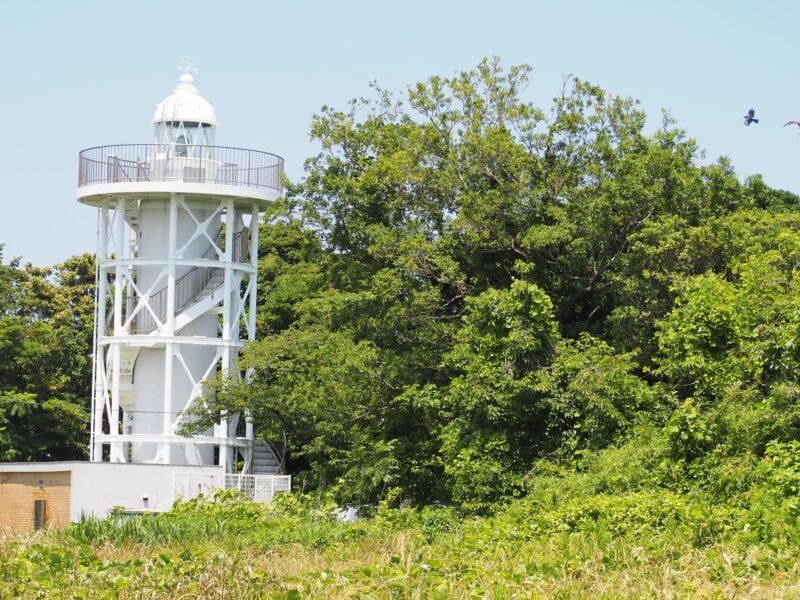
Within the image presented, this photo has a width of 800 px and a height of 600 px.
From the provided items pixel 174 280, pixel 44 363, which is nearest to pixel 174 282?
pixel 174 280

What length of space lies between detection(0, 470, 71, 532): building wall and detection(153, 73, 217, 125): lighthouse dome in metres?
10.3

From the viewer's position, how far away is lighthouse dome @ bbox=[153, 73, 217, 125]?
36.3 meters

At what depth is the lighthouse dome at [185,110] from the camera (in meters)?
36.3

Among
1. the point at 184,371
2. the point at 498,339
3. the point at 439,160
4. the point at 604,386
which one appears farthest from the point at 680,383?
the point at 184,371

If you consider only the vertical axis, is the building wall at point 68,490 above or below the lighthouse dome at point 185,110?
below

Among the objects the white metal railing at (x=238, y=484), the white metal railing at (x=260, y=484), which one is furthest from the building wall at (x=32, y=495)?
the white metal railing at (x=260, y=484)

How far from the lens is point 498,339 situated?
27000mm

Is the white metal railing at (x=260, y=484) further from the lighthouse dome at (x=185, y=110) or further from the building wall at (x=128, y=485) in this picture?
the lighthouse dome at (x=185, y=110)

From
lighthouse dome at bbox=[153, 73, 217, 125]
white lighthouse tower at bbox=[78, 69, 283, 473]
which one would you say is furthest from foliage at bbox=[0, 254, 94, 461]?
lighthouse dome at bbox=[153, 73, 217, 125]

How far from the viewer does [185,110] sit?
36.3 metres

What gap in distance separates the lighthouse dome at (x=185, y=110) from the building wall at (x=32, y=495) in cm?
1029

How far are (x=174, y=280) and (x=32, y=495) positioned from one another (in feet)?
22.9

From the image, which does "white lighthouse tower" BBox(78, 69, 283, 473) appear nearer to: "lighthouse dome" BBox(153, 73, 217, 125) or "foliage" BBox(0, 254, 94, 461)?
"lighthouse dome" BBox(153, 73, 217, 125)

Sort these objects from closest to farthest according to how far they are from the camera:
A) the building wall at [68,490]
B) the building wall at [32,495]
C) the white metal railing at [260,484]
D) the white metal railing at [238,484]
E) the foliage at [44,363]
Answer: the building wall at [68,490] → the building wall at [32,495] → the white metal railing at [238,484] → the white metal railing at [260,484] → the foliage at [44,363]
